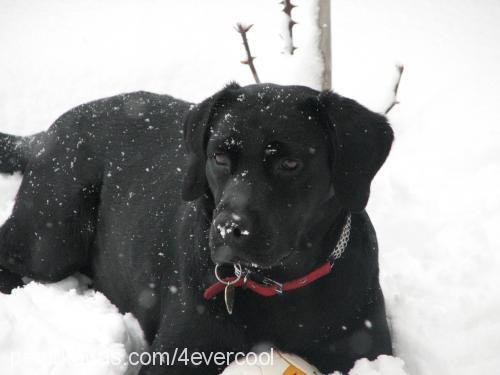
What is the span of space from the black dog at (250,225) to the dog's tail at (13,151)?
93 centimetres

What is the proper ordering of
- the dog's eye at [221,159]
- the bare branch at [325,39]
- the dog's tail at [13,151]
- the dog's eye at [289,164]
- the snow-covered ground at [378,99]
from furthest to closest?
the bare branch at [325,39] < the dog's tail at [13,151] < the snow-covered ground at [378,99] < the dog's eye at [221,159] < the dog's eye at [289,164]

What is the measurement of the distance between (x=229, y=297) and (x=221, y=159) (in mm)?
666

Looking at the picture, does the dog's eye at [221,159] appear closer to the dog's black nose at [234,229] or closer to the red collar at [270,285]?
the dog's black nose at [234,229]

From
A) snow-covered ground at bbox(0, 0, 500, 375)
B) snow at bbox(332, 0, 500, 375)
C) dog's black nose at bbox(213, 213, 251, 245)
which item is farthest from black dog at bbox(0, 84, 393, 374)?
snow at bbox(332, 0, 500, 375)

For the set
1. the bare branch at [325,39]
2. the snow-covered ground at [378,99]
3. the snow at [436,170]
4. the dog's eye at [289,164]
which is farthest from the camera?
the bare branch at [325,39]

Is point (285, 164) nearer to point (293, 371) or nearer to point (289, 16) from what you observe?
point (293, 371)

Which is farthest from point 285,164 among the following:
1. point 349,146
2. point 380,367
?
point 380,367

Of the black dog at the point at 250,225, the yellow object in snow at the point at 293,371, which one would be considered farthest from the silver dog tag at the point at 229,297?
the yellow object in snow at the point at 293,371

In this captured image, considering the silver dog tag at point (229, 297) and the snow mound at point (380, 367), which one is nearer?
the silver dog tag at point (229, 297)

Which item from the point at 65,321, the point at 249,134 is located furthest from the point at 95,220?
the point at 249,134

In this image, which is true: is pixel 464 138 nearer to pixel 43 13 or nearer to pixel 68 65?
pixel 68 65

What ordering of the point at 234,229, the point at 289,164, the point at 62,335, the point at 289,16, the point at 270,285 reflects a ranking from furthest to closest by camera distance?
1. the point at 289,16
2. the point at 62,335
3. the point at 270,285
4. the point at 289,164
5. the point at 234,229

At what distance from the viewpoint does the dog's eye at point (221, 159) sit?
110 inches

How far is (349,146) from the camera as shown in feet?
8.97
